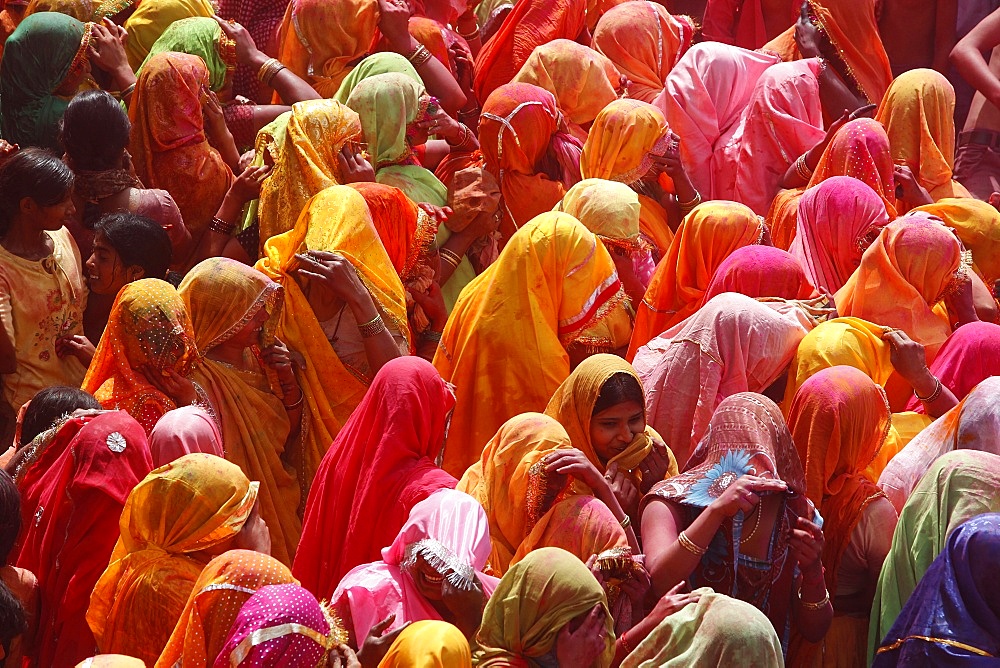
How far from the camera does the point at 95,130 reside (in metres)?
6.65

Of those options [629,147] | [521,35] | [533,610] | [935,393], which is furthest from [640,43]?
[533,610]

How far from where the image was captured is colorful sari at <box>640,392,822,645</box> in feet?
15.6

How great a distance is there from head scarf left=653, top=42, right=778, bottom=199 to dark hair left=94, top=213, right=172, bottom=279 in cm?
250

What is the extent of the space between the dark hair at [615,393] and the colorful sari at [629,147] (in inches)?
83.2

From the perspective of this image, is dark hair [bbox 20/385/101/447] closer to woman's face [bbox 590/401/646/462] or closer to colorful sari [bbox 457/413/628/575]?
colorful sari [bbox 457/413/628/575]

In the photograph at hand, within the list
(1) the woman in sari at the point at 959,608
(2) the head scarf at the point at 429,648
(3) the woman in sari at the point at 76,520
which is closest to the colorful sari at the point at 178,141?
(3) the woman in sari at the point at 76,520

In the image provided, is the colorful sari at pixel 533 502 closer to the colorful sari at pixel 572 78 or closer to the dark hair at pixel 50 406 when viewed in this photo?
the dark hair at pixel 50 406

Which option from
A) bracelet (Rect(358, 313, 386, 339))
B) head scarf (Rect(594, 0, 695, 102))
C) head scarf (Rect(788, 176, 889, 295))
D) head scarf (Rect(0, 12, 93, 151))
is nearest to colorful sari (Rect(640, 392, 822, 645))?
bracelet (Rect(358, 313, 386, 339))

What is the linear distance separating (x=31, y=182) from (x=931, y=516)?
324 cm

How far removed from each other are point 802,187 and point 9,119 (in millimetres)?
3277

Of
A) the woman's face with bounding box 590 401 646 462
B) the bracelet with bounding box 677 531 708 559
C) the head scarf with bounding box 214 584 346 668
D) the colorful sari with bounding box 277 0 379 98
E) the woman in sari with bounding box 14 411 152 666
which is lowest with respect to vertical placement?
the woman in sari with bounding box 14 411 152 666

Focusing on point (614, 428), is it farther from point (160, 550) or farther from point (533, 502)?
point (160, 550)

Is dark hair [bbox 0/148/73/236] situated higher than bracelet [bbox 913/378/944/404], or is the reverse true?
dark hair [bbox 0/148/73/236]

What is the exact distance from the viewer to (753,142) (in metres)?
7.73
